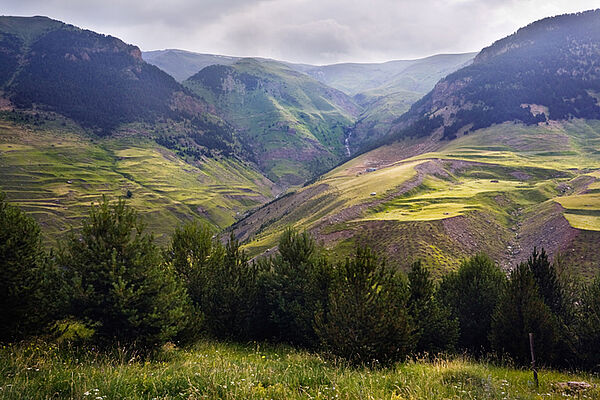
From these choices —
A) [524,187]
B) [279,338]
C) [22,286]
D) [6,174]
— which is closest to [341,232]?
[279,338]

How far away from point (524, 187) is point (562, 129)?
114 m

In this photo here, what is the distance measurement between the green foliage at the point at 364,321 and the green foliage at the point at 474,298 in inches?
830

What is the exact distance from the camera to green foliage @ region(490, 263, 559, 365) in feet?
79.7

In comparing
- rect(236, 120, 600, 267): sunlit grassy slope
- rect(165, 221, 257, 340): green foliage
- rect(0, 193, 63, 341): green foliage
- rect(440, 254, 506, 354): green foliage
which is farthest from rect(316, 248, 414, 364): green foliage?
rect(236, 120, 600, 267): sunlit grassy slope

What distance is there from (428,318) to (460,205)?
62.4 m

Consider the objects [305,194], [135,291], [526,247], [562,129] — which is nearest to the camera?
[135,291]

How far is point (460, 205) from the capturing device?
81.8m

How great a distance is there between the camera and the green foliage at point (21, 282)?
14117mm

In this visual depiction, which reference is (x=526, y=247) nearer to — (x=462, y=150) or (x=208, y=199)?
(x=462, y=150)

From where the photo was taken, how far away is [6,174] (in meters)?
157

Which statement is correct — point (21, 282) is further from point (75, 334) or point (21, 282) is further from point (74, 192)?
point (74, 192)

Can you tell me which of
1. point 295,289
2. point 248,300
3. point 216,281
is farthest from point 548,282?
point 216,281

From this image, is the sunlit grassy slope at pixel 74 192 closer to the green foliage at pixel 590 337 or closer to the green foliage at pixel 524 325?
the green foliage at pixel 524 325

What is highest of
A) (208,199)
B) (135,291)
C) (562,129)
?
(562,129)
